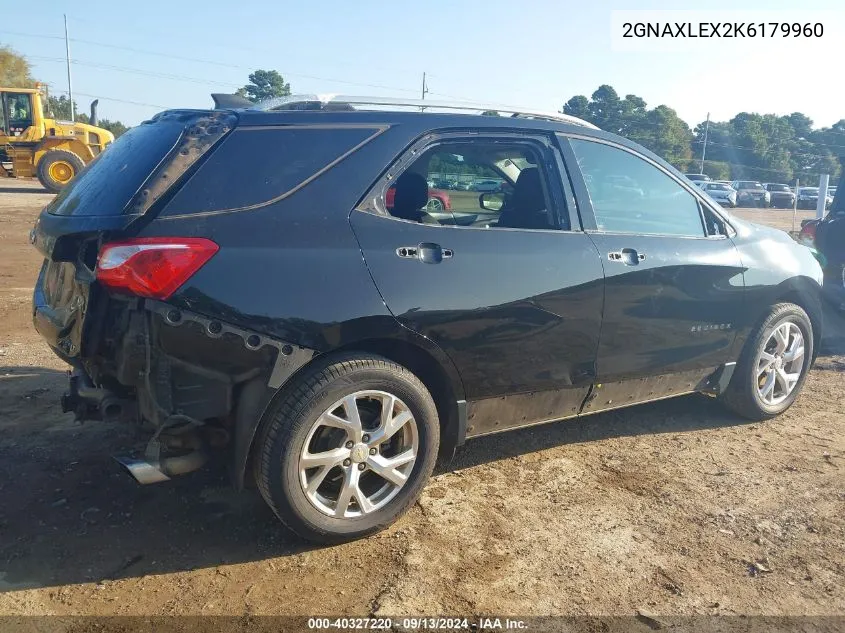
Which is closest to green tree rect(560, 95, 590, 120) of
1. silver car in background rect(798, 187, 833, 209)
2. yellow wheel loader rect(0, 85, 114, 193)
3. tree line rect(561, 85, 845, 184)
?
tree line rect(561, 85, 845, 184)

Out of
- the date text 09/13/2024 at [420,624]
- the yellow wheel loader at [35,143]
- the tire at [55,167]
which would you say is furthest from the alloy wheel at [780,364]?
the yellow wheel loader at [35,143]

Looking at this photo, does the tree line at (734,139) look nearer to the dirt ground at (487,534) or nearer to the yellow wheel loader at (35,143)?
the yellow wheel loader at (35,143)

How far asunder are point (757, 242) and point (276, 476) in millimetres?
3449

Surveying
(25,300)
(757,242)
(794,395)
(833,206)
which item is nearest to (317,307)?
(757,242)

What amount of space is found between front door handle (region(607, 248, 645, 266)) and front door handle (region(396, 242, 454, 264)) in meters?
1.02

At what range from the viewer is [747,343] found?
14.8ft

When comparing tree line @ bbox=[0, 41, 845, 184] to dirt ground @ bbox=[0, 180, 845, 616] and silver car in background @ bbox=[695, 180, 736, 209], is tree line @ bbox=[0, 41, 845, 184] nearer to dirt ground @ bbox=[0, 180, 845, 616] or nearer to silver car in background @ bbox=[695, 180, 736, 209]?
silver car in background @ bbox=[695, 180, 736, 209]

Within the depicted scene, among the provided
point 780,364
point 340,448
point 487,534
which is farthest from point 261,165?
point 780,364

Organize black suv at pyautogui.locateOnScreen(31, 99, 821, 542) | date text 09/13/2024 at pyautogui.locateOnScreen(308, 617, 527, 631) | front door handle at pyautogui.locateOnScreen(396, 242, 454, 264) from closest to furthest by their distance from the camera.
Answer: date text 09/13/2024 at pyautogui.locateOnScreen(308, 617, 527, 631), black suv at pyautogui.locateOnScreen(31, 99, 821, 542), front door handle at pyautogui.locateOnScreen(396, 242, 454, 264)

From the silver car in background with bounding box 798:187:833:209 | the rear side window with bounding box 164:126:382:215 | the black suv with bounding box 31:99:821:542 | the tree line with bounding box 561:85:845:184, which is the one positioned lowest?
the black suv with bounding box 31:99:821:542

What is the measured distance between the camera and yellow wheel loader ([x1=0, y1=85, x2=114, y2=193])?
22.5m

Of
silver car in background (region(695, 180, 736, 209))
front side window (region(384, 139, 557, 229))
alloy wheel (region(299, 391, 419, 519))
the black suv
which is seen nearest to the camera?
the black suv

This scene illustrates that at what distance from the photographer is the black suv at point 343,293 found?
2.78 metres

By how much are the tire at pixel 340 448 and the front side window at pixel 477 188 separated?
80 centimetres
